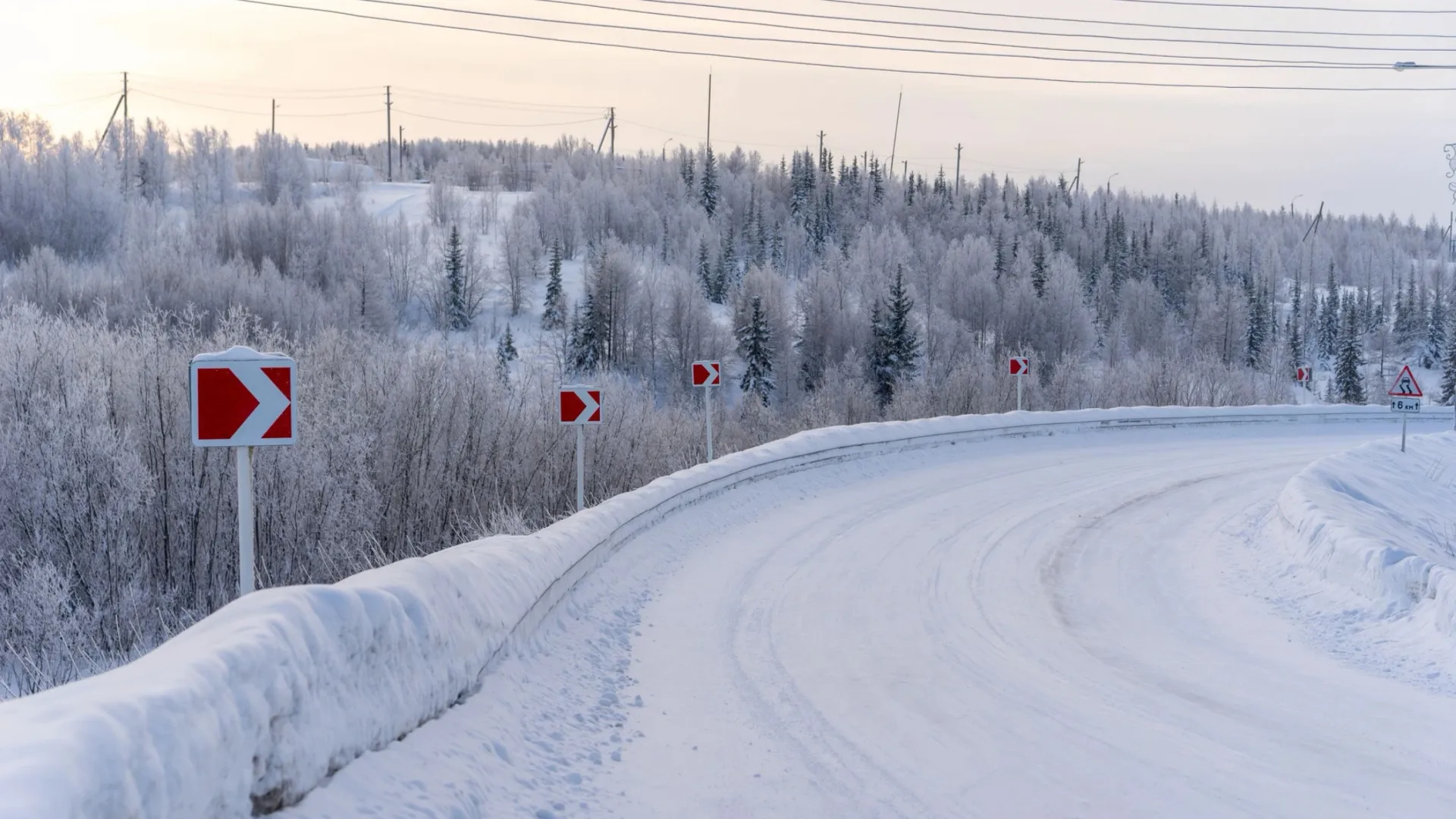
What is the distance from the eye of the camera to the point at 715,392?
64.9 meters

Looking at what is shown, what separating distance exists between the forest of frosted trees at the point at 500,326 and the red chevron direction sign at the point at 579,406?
157 centimetres

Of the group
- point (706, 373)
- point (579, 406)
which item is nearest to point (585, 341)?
point (706, 373)

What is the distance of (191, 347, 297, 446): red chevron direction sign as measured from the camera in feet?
20.0

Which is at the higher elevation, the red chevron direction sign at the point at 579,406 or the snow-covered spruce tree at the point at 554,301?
the snow-covered spruce tree at the point at 554,301

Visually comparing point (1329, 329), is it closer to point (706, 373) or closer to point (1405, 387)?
point (1405, 387)

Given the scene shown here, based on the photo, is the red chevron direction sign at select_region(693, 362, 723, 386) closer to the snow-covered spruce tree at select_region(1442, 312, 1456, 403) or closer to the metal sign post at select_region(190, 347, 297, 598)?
the metal sign post at select_region(190, 347, 297, 598)

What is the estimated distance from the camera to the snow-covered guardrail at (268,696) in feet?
9.32

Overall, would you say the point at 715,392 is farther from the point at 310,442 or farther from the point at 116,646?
the point at 116,646

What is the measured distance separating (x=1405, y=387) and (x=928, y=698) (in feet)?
63.8

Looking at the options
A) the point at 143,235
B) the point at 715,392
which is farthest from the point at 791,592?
the point at 143,235

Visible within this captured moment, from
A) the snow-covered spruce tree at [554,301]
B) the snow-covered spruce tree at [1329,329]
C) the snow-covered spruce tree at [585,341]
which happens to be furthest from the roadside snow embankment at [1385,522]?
the snow-covered spruce tree at [1329,329]

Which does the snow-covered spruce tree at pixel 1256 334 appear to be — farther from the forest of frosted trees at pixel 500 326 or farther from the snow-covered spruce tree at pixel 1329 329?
the snow-covered spruce tree at pixel 1329 329

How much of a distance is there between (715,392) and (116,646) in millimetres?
52004

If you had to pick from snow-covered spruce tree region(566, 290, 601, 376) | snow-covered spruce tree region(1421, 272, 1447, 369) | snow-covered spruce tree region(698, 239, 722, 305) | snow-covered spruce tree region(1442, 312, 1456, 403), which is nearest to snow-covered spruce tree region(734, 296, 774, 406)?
snow-covered spruce tree region(566, 290, 601, 376)
